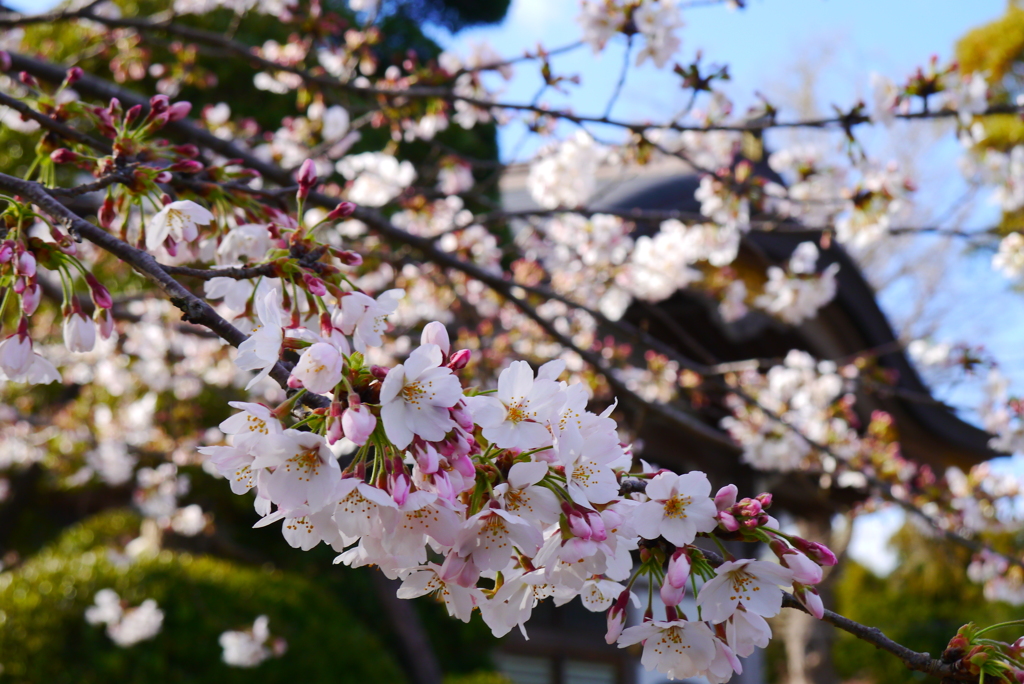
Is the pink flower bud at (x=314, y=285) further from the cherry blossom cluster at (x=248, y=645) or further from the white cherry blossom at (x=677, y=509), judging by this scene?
the cherry blossom cluster at (x=248, y=645)

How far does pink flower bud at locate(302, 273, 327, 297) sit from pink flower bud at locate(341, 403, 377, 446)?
0.28 m

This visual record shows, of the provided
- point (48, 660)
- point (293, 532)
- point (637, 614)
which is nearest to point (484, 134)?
point (637, 614)

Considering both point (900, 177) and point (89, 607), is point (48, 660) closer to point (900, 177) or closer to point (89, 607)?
point (89, 607)

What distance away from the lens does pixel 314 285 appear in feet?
3.22

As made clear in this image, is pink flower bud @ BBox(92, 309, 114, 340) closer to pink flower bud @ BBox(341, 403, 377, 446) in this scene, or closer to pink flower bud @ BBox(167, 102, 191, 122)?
pink flower bud @ BBox(167, 102, 191, 122)

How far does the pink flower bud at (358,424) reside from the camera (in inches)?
27.9

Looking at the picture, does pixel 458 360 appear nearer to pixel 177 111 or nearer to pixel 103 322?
pixel 103 322

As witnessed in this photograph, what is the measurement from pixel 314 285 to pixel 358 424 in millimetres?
328

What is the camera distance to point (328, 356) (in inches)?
29.3

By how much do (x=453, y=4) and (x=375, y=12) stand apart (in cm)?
561

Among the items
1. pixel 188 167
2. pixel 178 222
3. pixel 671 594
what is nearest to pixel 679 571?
pixel 671 594

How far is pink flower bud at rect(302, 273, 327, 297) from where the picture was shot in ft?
3.18

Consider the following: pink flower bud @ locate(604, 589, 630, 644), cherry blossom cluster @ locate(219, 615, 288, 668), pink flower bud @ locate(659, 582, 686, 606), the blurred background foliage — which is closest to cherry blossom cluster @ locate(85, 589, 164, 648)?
cherry blossom cluster @ locate(219, 615, 288, 668)

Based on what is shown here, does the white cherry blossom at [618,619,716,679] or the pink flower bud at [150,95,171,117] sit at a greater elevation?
the white cherry blossom at [618,619,716,679]
